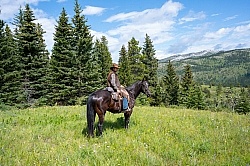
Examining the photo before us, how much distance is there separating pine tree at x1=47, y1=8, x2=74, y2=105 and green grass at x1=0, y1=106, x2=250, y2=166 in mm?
17480

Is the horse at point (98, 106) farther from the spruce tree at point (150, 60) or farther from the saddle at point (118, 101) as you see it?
the spruce tree at point (150, 60)

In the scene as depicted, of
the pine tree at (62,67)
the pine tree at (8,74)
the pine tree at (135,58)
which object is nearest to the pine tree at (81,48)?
the pine tree at (62,67)

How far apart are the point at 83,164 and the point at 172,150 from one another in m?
2.81

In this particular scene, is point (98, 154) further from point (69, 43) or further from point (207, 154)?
point (69, 43)

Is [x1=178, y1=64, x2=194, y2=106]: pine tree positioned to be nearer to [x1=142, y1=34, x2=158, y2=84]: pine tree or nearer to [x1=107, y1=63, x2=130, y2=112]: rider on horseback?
[x1=142, y1=34, x2=158, y2=84]: pine tree

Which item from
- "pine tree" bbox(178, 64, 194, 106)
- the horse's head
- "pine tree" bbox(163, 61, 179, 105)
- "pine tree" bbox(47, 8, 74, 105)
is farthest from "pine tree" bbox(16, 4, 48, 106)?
"pine tree" bbox(178, 64, 194, 106)

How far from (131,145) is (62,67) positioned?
2272cm

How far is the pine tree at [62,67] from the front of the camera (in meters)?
28.4

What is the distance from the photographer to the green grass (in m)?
6.21

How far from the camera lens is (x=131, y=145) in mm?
7617

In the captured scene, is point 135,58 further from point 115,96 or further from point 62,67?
point 115,96

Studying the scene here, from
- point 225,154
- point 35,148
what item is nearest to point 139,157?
point 225,154

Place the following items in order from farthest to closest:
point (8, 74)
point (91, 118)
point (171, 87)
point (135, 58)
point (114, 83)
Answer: point (171, 87), point (135, 58), point (8, 74), point (114, 83), point (91, 118)

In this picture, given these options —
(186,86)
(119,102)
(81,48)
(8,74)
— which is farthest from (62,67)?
(186,86)
